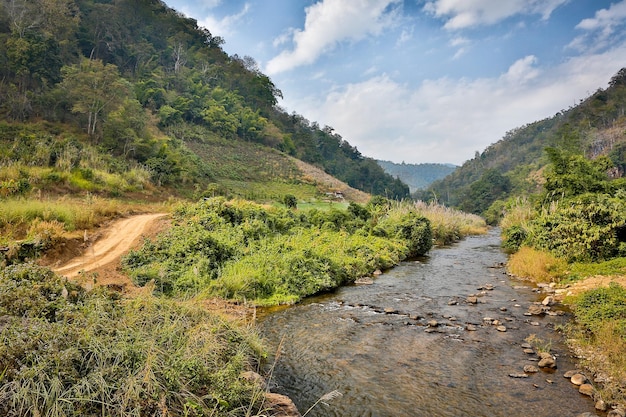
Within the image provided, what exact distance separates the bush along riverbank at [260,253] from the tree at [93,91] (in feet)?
75.6

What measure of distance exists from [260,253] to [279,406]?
31.3 ft

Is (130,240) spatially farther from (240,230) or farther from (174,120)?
(174,120)

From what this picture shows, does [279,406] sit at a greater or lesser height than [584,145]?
lesser

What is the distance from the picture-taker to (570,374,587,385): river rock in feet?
20.6

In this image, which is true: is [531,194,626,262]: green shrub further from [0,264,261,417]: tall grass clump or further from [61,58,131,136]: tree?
[61,58,131,136]: tree

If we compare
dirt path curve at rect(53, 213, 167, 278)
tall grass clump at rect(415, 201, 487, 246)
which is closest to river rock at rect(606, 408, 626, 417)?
dirt path curve at rect(53, 213, 167, 278)

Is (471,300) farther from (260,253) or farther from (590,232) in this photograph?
(260,253)

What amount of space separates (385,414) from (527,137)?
503 ft

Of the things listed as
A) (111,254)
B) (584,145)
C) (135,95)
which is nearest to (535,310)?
(111,254)

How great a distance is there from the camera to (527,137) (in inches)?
5325

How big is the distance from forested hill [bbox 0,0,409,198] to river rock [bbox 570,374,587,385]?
2528 centimetres

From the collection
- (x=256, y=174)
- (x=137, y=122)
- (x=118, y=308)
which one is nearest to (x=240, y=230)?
(x=118, y=308)

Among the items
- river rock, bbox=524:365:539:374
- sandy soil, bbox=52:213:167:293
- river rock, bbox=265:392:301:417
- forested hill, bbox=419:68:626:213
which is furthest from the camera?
forested hill, bbox=419:68:626:213

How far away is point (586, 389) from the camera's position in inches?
237
